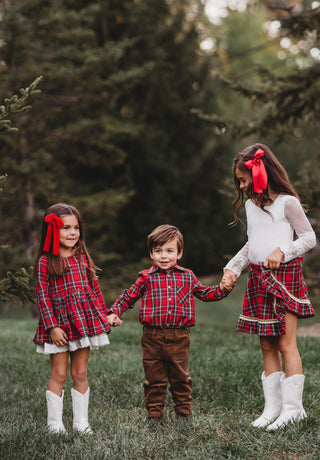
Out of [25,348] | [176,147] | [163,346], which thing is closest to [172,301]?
[163,346]

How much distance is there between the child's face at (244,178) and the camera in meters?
3.48

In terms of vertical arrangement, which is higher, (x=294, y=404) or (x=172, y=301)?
(x=172, y=301)

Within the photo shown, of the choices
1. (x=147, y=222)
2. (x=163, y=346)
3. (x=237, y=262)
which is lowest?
(x=163, y=346)

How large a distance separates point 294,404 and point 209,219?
39.3 ft

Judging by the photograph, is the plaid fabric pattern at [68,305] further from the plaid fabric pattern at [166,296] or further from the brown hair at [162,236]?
the brown hair at [162,236]

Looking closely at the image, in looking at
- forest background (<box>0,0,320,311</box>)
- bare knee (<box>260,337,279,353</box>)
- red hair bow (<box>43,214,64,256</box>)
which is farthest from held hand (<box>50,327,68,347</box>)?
forest background (<box>0,0,320,311</box>)

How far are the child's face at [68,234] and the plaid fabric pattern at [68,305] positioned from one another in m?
0.08

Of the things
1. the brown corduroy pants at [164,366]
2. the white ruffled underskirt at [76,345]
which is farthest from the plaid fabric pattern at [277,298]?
the white ruffled underskirt at [76,345]

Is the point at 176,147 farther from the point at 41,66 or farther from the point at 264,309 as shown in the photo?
the point at 264,309

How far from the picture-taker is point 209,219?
15.2 meters

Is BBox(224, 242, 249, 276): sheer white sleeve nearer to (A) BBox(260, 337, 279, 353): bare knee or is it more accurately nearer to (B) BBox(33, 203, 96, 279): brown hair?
(A) BBox(260, 337, 279, 353): bare knee

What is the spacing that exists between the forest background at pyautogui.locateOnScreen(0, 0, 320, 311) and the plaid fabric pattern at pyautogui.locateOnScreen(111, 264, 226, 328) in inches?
132

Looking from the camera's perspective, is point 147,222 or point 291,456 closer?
point 291,456

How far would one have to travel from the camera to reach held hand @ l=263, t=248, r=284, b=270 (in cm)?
330
